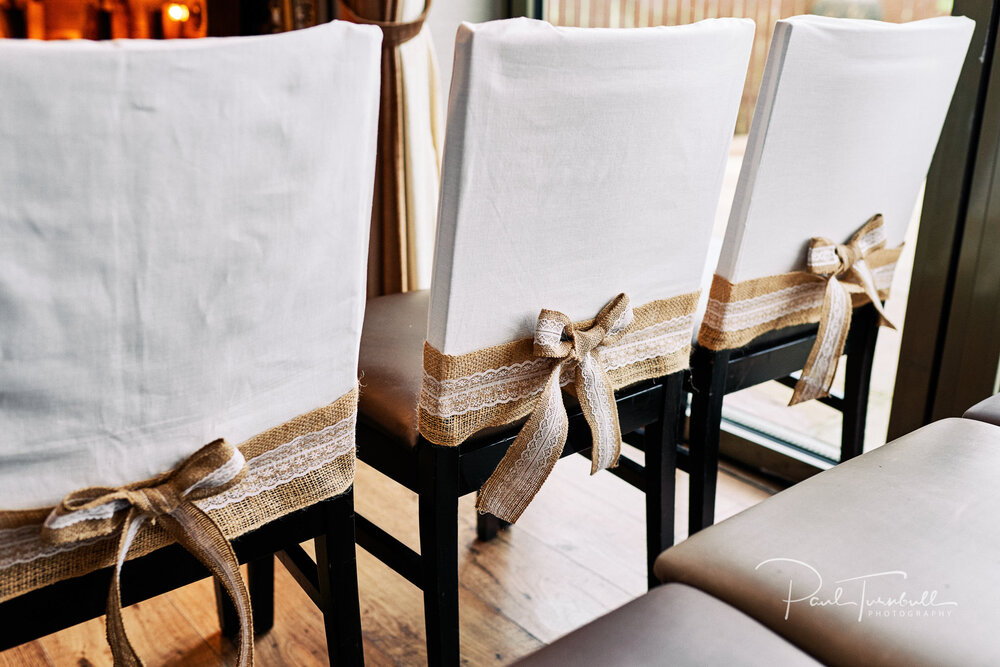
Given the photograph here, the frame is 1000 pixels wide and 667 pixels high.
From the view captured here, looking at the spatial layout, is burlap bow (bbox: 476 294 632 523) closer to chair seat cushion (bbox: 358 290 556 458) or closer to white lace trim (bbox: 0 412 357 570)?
chair seat cushion (bbox: 358 290 556 458)

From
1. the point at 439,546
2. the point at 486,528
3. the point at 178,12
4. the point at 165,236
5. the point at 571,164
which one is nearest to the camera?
the point at 165,236

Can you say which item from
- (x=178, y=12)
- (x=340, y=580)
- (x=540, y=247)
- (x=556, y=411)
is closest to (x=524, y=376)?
(x=556, y=411)

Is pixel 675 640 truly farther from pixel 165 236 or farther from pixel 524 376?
pixel 165 236

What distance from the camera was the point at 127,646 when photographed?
68cm

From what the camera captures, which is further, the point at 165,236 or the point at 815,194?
the point at 815,194

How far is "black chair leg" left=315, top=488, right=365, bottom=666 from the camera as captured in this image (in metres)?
0.86

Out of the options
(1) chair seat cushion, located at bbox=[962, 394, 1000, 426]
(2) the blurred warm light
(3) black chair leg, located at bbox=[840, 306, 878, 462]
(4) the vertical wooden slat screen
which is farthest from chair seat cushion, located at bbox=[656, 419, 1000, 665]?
(2) the blurred warm light

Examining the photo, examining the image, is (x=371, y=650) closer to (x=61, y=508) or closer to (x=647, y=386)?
(x=647, y=386)

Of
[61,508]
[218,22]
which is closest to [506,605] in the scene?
[61,508]

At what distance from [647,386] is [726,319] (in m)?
0.15

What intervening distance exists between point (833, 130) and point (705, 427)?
448 millimetres

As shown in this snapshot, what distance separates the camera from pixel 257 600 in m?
1.29

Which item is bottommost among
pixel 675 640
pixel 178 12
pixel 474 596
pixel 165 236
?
pixel 474 596

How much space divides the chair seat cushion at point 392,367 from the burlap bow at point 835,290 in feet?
1.86
